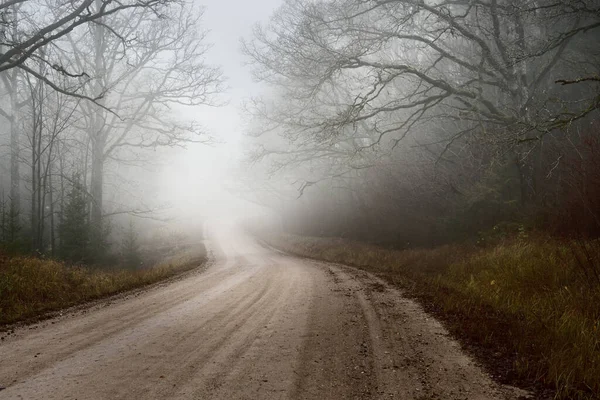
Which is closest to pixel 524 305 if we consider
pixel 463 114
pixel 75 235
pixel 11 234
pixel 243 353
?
pixel 243 353

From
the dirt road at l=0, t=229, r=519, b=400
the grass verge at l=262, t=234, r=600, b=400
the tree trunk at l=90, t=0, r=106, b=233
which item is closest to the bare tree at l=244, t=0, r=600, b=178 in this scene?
the grass verge at l=262, t=234, r=600, b=400

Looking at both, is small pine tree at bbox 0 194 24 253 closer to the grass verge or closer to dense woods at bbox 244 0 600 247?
dense woods at bbox 244 0 600 247

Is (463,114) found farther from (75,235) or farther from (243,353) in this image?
(75,235)

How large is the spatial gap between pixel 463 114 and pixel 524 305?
23.4 ft

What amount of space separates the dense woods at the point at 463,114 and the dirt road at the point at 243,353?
599cm

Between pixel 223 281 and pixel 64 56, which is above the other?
pixel 64 56

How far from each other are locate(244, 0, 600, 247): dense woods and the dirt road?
5.99 m

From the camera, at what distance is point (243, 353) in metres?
4.37

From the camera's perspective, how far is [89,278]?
928 cm

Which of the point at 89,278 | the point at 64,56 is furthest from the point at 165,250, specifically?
the point at 89,278

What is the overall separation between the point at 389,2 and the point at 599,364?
1094 centimetres

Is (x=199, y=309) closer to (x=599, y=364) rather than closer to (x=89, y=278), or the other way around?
(x=89, y=278)

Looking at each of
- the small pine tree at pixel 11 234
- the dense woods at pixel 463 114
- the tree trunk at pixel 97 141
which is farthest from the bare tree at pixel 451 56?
the small pine tree at pixel 11 234

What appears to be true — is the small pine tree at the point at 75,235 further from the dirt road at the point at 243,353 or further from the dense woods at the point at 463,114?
the dirt road at the point at 243,353
